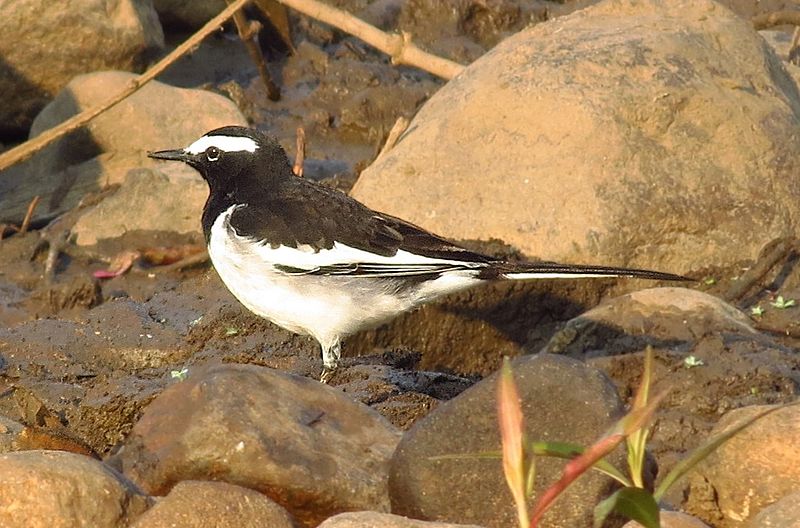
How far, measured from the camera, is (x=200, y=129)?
1103cm

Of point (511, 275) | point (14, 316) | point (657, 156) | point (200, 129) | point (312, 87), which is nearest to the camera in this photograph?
point (511, 275)

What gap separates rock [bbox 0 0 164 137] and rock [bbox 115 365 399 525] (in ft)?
22.8

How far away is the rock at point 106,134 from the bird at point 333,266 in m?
3.46

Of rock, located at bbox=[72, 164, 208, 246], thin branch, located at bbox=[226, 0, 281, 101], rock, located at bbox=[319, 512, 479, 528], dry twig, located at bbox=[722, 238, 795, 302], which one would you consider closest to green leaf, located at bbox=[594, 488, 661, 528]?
rock, located at bbox=[319, 512, 479, 528]

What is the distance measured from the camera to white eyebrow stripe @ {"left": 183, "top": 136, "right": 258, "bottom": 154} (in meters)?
8.00

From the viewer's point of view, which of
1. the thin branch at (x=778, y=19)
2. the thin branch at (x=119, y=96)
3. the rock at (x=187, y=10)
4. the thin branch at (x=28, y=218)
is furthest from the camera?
the rock at (x=187, y=10)

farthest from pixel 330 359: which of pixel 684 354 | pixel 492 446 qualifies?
pixel 492 446

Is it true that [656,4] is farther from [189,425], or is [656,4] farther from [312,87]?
[189,425]

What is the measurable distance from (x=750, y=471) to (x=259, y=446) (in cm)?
171

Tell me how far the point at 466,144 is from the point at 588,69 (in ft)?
2.90

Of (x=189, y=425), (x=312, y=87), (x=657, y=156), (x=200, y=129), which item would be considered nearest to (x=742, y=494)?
(x=189, y=425)

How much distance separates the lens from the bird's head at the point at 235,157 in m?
7.95

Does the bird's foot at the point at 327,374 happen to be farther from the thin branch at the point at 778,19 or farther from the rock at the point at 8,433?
the thin branch at the point at 778,19

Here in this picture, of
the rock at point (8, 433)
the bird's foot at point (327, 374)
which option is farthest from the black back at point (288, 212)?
the rock at point (8, 433)
